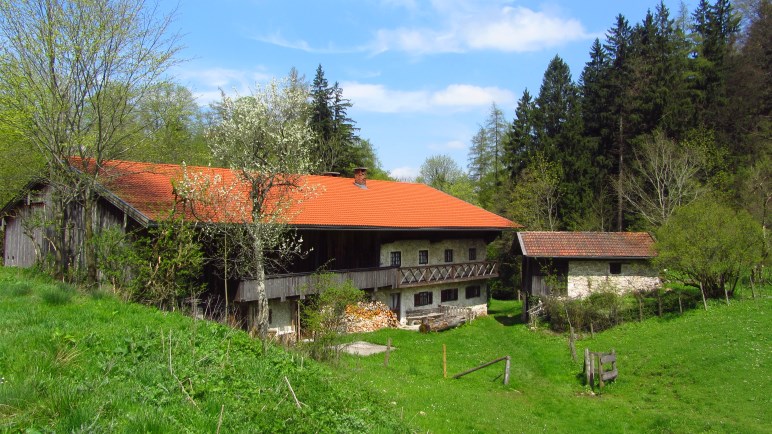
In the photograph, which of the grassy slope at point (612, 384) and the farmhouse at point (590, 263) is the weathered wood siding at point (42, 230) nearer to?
the grassy slope at point (612, 384)

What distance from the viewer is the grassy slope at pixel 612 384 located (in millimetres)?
12586

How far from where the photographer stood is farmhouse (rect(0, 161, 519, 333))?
18.7m

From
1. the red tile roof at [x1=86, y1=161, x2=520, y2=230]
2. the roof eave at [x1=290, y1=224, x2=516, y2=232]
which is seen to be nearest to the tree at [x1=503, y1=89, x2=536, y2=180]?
the red tile roof at [x1=86, y1=161, x2=520, y2=230]

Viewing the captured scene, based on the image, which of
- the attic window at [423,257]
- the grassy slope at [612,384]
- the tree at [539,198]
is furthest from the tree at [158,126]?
the tree at [539,198]

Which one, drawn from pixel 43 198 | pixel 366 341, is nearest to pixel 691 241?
pixel 366 341

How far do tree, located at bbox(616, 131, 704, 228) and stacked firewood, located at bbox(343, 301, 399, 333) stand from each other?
17.0m

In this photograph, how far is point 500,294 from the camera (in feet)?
131

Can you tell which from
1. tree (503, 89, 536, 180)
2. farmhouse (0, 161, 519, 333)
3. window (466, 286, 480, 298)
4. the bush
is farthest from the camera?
tree (503, 89, 536, 180)

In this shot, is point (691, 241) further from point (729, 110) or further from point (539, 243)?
point (729, 110)

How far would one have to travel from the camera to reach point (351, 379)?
1052 cm

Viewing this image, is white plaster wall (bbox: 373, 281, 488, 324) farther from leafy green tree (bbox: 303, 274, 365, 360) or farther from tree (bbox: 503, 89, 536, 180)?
tree (bbox: 503, 89, 536, 180)

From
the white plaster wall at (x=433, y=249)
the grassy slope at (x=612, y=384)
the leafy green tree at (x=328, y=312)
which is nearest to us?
the grassy slope at (x=612, y=384)

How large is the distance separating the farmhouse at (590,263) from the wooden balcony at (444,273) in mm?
Answer: 3213

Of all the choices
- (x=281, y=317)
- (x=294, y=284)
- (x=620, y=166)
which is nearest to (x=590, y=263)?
(x=620, y=166)
